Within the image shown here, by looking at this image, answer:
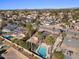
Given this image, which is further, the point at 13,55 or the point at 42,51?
the point at 42,51

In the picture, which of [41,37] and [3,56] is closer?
[3,56]

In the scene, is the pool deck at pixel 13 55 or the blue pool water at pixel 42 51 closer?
the pool deck at pixel 13 55

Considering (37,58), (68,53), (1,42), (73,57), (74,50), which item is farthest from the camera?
(1,42)

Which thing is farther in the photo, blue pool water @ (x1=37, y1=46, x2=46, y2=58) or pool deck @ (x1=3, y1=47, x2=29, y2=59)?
blue pool water @ (x1=37, y1=46, x2=46, y2=58)

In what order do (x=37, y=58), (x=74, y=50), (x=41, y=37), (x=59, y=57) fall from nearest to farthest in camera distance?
(x=59, y=57) < (x=37, y=58) < (x=74, y=50) < (x=41, y=37)

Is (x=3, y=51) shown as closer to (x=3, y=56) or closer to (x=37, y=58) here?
(x=3, y=56)

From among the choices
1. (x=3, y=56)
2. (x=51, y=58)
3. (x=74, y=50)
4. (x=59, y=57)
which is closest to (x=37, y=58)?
(x=51, y=58)

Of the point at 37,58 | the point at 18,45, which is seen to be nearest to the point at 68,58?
the point at 37,58

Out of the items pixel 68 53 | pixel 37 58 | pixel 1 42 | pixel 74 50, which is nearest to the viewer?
pixel 37 58

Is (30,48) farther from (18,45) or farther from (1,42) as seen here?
(1,42)
